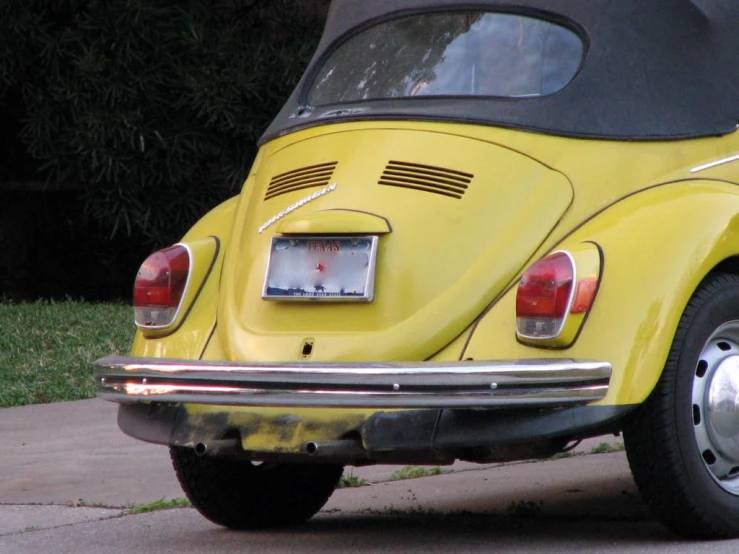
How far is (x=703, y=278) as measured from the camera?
4430mm

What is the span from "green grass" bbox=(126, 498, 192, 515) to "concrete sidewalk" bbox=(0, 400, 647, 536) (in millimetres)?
59

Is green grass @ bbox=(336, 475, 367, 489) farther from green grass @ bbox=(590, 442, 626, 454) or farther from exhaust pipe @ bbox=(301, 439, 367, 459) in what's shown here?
exhaust pipe @ bbox=(301, 439, 367, 459)

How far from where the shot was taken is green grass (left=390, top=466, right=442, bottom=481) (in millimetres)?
6202

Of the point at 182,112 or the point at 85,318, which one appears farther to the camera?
the point at 182,112

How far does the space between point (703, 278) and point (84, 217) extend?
11.7m

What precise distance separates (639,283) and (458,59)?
1.20 m

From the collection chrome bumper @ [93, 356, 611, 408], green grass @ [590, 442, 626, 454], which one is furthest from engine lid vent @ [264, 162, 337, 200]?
green grass @ [590, 442, 626, 454]

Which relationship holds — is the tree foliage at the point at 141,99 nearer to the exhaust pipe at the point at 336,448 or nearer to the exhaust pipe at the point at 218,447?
the exhaust pipe at the point at 218,447

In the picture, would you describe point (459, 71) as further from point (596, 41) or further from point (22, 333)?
point (22, 333)

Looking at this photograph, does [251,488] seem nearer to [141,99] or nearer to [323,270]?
[323,270]

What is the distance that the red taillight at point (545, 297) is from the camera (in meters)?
4.15

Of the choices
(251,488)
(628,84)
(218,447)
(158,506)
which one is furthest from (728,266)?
(158,506)

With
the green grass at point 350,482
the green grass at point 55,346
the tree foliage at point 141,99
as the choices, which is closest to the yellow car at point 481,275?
the green grass at point 350,482

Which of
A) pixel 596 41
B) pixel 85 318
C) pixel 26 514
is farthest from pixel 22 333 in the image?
pixel 596 41
